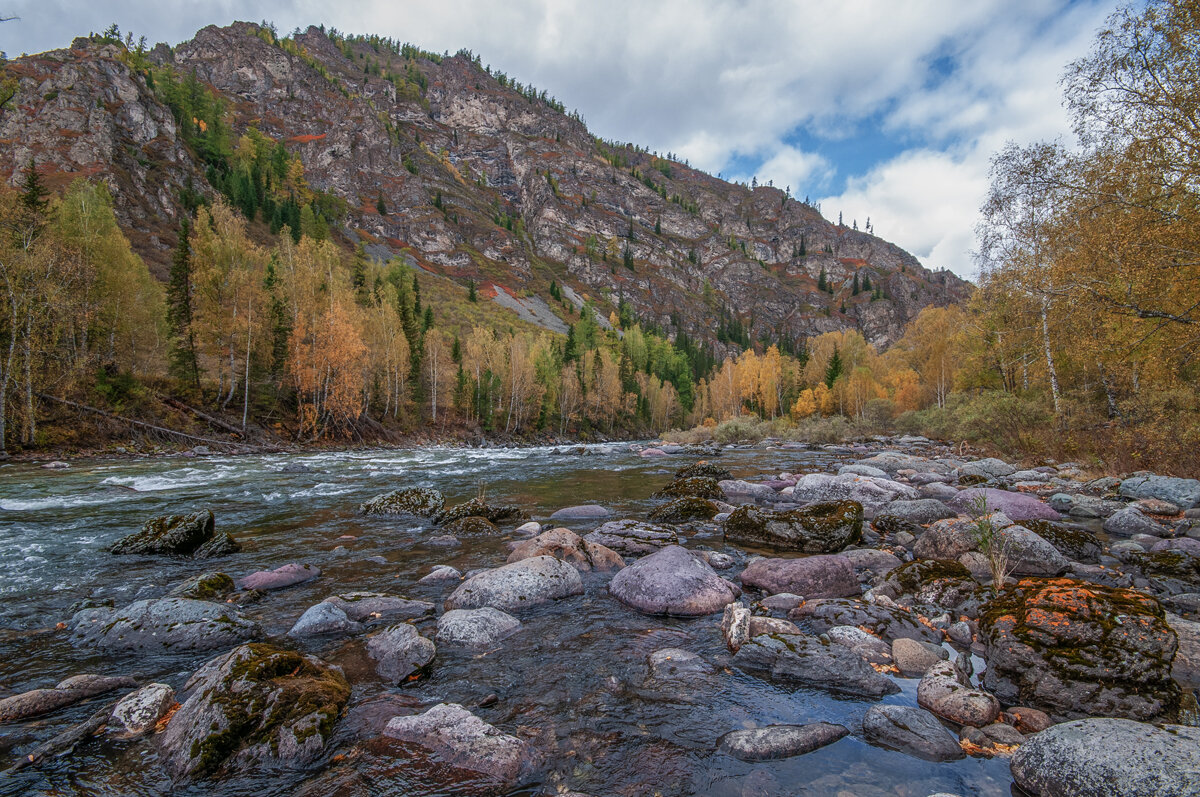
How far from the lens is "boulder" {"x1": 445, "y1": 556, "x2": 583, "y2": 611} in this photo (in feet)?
21.4

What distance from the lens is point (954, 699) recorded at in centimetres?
392

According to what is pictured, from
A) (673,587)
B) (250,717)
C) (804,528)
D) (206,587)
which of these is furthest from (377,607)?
(804,528)

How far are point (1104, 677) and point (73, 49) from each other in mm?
147842

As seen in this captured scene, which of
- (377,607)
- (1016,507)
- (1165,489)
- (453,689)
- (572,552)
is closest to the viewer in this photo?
(453,689)

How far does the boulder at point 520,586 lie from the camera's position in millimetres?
6520

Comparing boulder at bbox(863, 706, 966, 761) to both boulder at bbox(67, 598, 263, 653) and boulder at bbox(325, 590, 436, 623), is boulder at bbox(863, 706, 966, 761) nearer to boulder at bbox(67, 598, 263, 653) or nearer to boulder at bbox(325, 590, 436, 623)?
boulder at bbox(325, 590, 436, 623)

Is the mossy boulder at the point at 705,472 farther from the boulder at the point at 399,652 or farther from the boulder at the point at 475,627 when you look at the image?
the boulder at the point at 399,652

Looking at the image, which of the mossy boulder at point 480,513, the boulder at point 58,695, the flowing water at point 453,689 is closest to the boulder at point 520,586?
the flowing water at point 453,689

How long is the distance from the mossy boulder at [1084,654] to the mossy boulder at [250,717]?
575 cm

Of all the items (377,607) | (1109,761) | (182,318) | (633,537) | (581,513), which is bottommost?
(581,513)

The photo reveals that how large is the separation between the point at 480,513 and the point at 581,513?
8.54 feet

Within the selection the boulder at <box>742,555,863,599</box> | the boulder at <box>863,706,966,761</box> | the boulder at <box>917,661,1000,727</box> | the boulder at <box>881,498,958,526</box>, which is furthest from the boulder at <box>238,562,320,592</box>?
the boulder at <box>881,498,958,526</box>

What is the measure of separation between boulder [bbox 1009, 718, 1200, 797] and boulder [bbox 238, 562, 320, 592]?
8.52 m

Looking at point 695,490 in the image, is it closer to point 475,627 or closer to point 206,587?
point 475,627
